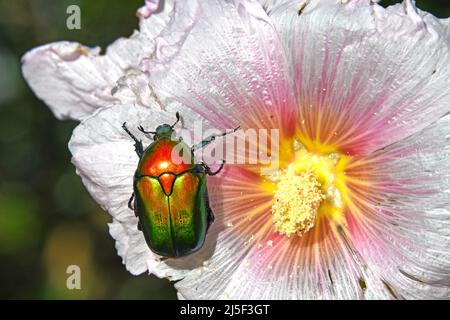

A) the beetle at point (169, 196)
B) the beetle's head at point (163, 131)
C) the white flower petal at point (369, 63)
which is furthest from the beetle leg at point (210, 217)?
the white flower petal at point (369, 63)

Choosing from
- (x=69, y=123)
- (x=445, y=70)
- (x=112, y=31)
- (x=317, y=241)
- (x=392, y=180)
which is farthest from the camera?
(x=69, y=123)

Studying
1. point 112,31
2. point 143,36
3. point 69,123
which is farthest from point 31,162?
point 143,36

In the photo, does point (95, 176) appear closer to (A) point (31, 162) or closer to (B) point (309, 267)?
(B) point (309, 267)

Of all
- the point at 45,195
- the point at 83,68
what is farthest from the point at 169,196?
the point at 45,195

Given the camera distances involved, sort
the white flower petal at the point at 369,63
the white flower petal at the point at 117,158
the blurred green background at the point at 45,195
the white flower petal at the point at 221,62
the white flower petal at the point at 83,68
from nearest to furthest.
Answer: the white flower petal at the point at 369,63 → the white flower petal at the point at 221,62 → the white flower petal at the point at 117,158 → the white flower petal at the point at 83,68 → the blurred green background at the point at 45,195

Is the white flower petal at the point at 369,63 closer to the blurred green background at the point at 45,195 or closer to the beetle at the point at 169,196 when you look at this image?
the beetle at the point at 169,196

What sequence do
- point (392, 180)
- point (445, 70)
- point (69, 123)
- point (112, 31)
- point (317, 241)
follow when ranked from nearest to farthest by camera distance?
point (445, 70), point (392, 180), point (317, 241), point (112, 31), point (69, 123)

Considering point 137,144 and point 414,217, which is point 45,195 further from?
point 414,217
